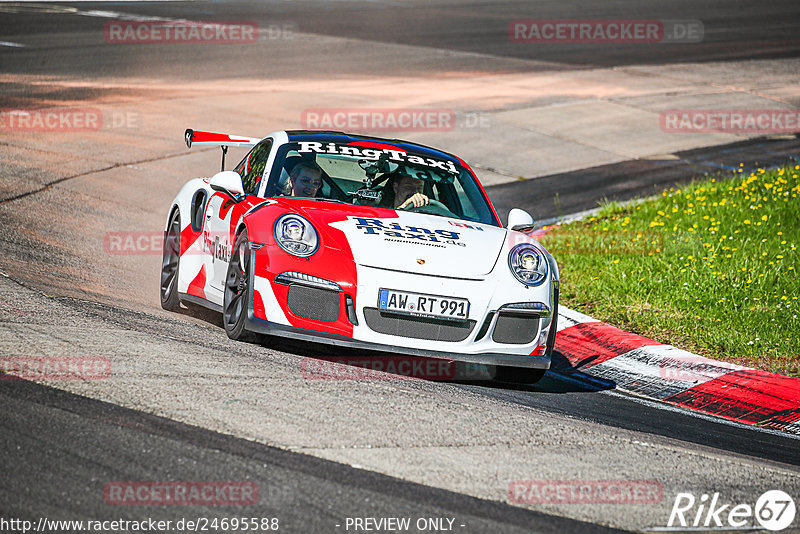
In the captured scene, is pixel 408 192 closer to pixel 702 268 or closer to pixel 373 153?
pixel 373 153

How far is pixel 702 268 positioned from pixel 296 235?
462cm

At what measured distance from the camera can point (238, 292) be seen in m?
6.30

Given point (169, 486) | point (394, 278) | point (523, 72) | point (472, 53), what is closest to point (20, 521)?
point (169, 486)

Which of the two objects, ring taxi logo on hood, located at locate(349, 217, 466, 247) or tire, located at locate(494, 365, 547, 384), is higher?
ring taxi logo on hood, located at locate(349, 217, 466, 247)

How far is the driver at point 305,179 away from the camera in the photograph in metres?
6.95

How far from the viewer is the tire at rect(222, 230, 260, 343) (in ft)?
20.0

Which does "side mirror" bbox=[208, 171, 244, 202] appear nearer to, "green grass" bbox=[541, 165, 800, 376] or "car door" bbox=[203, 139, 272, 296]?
"car door" bbox=[203, 139, 272, 296]

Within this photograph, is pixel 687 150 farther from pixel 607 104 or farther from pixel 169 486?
pixel 169 486

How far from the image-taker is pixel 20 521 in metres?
3.54

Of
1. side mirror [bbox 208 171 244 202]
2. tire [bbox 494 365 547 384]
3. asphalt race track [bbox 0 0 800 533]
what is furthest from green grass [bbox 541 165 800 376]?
side mirror [bbox 208 171 244 202]

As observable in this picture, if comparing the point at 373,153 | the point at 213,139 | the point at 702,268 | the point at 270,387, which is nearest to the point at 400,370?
the point at 270,387

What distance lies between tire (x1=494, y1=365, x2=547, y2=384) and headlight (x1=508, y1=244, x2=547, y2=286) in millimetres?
580

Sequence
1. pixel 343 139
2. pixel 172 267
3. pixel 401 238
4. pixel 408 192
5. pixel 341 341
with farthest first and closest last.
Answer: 1. pixel 172 267
2. pixel 343 139
3. pixel 408 192
4. pixel 401 238
5. pixel 341 341

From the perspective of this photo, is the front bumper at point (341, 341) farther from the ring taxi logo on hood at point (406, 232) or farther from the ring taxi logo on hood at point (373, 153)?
the ring taxi logo on hood at point (373, 153)
